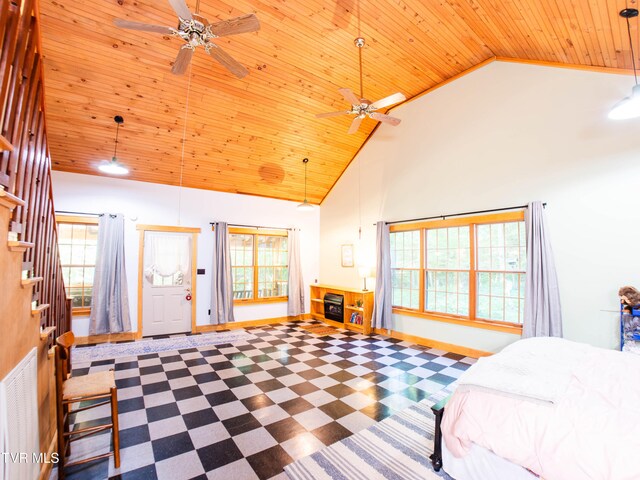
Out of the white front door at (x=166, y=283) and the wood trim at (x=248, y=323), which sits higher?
the white front door at (x=166, y=283)

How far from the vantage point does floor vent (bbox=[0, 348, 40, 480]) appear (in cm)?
138

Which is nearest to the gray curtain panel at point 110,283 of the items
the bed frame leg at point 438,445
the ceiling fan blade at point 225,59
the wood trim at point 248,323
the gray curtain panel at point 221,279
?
the wood trim at point 248,323

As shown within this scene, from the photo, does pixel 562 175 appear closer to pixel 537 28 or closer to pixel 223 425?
pixel 537 28

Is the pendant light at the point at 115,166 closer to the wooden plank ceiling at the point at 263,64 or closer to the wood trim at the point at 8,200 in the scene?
the wooden plank ceiling at the point at 263,64

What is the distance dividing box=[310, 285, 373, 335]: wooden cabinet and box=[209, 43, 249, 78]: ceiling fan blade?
4512 millimetres

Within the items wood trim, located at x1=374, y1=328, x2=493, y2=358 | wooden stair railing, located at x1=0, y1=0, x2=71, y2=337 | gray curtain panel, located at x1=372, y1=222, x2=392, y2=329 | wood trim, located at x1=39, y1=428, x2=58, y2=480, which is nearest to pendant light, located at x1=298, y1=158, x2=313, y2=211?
gray curtain panel, located at x1=372, y1=222, x2=392, y2=329

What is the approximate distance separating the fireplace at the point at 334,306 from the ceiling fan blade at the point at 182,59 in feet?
16.9

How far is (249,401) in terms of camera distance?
333cm

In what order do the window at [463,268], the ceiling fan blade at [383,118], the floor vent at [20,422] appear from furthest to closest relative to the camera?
the window at [463,268] < the ceiling fan blade at [383,118] < the floor vent at [20,422]

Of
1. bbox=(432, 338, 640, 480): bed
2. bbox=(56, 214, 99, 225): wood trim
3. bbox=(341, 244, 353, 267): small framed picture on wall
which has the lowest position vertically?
bbox=(432, 338, 640, 480): bed

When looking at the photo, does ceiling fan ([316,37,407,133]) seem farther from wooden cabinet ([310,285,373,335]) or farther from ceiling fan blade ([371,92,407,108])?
wooden cabinet ([310,285,373,335])

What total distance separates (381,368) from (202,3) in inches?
199

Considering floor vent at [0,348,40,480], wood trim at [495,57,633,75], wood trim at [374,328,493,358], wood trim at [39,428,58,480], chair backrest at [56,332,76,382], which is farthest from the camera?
wood trim at [374,328,493,358]

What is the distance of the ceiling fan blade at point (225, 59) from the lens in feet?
8.87
